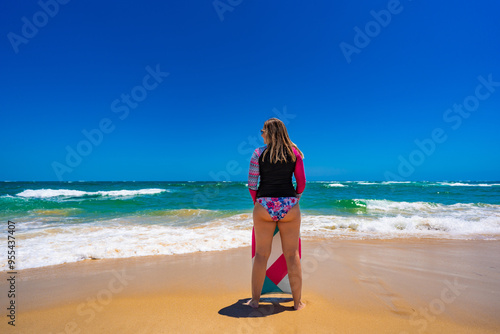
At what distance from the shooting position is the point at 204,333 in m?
2.36

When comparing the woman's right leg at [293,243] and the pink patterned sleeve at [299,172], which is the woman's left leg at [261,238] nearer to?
the woman's right leg at [293,243]

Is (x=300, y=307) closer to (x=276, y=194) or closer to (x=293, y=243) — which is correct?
(x=293, y=243)

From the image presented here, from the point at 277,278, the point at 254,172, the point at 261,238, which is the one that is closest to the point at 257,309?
the point at 277,278

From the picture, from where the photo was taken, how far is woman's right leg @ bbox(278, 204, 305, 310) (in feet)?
8.48

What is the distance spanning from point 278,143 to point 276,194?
512 millimetres

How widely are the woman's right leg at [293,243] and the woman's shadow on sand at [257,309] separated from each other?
0.70 feet

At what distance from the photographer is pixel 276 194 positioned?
8.38 feet

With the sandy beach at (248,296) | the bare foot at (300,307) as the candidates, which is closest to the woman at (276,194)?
the bare foot at (300,307)

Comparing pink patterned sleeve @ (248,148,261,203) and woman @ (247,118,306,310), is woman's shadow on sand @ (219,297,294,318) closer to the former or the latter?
woman @ (247,118,306,310)

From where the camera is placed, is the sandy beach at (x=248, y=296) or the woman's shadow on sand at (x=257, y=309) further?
the woman's shadow on sand at (x=257, y=309)

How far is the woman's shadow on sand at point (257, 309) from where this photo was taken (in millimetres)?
2668

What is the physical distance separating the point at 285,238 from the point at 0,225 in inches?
447

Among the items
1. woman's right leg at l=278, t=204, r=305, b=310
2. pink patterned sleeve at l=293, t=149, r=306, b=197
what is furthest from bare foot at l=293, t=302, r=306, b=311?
pink patterned sleeve at l=293, t=149, r=306, b=197

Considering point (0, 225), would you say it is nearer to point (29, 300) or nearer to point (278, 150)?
point (29, 300)
